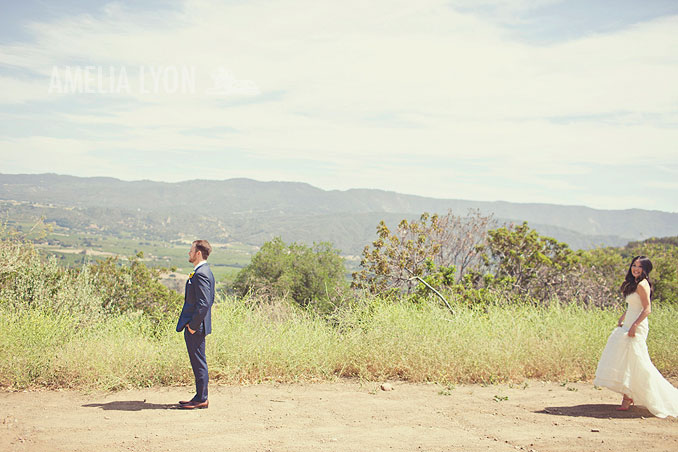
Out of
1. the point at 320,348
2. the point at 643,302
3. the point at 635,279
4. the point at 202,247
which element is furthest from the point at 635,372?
the point at 202,247

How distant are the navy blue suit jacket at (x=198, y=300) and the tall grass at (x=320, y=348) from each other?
50.4 inches

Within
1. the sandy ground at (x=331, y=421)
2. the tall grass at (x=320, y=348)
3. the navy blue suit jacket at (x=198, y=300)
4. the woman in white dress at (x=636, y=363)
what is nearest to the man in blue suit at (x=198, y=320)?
the navy blue suit jacket at (x=198, y=300)

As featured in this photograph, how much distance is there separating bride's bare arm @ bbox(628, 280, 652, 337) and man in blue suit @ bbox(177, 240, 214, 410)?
16.4ft

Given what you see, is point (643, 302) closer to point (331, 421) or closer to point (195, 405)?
point (331, 421)

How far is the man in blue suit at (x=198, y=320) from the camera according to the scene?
5.55 m

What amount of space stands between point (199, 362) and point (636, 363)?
512cm

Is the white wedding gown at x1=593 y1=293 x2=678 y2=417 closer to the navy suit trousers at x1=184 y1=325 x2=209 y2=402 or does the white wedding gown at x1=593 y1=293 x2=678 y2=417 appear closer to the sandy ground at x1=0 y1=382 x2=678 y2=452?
the sandy ground at x1=0 y1=382 x2=678 y2=452

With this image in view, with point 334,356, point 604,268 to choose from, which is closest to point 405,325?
point 334,356

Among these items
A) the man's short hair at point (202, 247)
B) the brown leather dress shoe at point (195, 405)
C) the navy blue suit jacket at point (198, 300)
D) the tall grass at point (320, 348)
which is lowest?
the brown leather dress shoe at point (195, 405)

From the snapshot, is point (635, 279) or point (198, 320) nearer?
point (198, 320)

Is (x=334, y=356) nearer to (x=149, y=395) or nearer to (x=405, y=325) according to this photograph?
(x=405, y=325)

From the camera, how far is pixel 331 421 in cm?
538

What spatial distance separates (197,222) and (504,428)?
198m

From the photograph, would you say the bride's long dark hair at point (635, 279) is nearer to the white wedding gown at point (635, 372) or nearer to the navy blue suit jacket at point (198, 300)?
the white wedding gown at point (635, 372)
